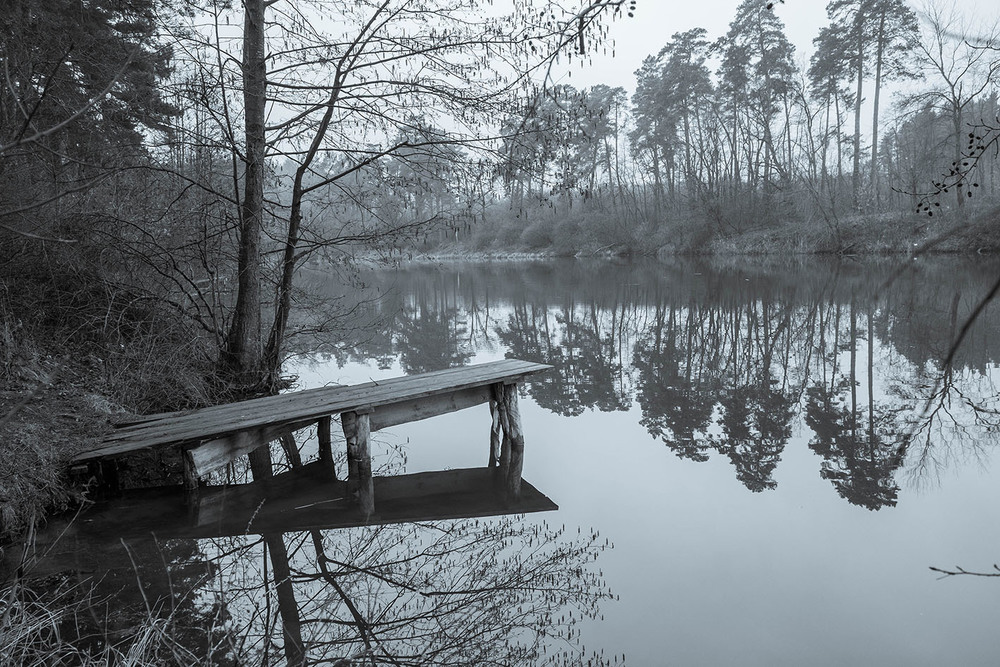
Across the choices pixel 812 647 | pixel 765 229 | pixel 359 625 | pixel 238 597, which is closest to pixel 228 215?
pixel 238 597

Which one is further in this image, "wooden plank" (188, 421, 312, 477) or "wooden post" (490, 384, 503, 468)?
"wooden post" (490, 384, 503, 468)

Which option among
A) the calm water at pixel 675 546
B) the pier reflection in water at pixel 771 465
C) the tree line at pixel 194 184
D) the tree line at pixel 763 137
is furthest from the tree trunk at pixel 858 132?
the tree line at pixel 194 184

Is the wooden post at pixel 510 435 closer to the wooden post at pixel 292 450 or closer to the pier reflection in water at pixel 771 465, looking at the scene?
the pier reflection in water at pixel 771 465

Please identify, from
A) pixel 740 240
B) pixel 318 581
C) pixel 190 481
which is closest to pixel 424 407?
pixel 190 481

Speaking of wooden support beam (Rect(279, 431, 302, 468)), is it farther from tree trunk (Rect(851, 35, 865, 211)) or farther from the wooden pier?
tree trunk (Rect(851, 35, 865, 211))

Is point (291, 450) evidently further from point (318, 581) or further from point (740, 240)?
point (740, 240)

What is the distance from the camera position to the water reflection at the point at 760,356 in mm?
7101

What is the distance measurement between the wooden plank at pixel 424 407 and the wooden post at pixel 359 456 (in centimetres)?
20

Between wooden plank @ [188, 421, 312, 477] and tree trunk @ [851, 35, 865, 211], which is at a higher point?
tree trunk @ [851, 35, 865, 211]

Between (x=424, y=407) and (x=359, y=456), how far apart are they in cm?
97

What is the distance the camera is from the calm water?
12.5 ft

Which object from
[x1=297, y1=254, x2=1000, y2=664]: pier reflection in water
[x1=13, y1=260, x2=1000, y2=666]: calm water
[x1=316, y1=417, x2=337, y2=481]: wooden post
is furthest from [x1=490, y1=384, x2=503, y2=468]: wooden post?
[x1=316, y1=417, x2=337, y2=481]: wooden post

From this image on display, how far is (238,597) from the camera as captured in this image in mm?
4254

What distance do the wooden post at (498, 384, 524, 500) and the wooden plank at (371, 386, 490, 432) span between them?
0.73ft
